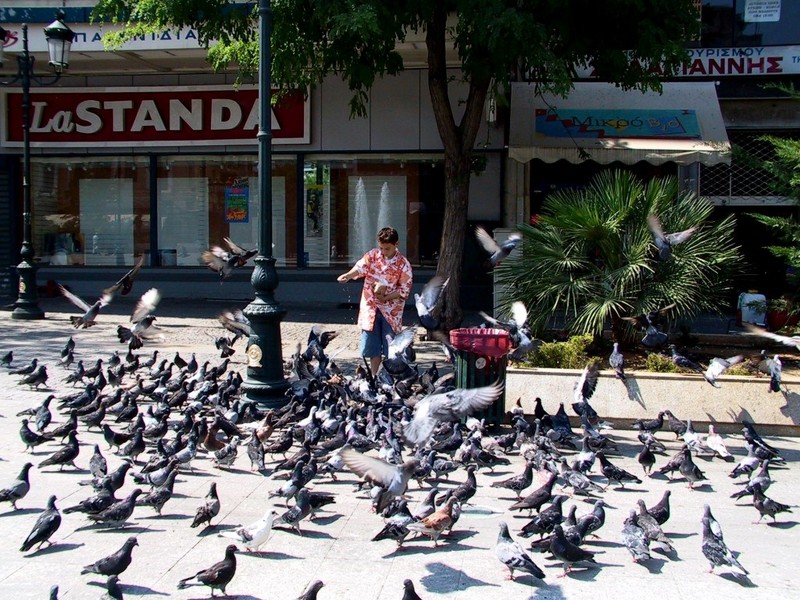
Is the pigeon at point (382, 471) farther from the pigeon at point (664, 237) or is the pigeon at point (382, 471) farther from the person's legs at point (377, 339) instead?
the pigeon at point (664, 237)

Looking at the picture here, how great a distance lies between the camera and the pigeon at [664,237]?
9750 mm

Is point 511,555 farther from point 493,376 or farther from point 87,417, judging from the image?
point 87,417

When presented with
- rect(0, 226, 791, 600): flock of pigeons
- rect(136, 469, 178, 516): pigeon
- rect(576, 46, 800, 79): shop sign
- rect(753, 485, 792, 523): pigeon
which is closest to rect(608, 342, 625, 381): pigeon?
rect(0, 226, 791, 600): flock of pigeons

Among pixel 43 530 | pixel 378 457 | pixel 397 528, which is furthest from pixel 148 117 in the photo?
pixel 397 528

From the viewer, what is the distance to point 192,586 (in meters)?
5.11

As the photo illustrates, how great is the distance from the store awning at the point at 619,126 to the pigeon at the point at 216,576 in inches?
456

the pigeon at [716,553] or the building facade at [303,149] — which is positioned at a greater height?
the building facade at [303,149]

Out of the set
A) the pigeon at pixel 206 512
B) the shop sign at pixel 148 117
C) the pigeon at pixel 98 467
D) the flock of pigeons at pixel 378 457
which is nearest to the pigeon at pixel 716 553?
the flock of pigeons at pixel 378 457

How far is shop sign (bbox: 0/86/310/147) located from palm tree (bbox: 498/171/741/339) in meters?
9.70

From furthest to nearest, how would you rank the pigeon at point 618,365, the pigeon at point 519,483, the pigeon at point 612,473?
1. the pigeon at point 618,365
2. the pigeon at point 612,473
3. the pigeon at point 519,483

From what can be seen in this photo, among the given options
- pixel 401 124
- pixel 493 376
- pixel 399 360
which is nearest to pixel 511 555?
pixel 493 376

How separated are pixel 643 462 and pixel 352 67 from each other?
7713 millimetres

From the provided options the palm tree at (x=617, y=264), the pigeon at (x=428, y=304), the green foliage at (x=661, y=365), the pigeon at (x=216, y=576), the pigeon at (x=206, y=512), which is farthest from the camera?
the pigeon at (x=428, y=304)

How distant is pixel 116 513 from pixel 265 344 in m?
3.71
